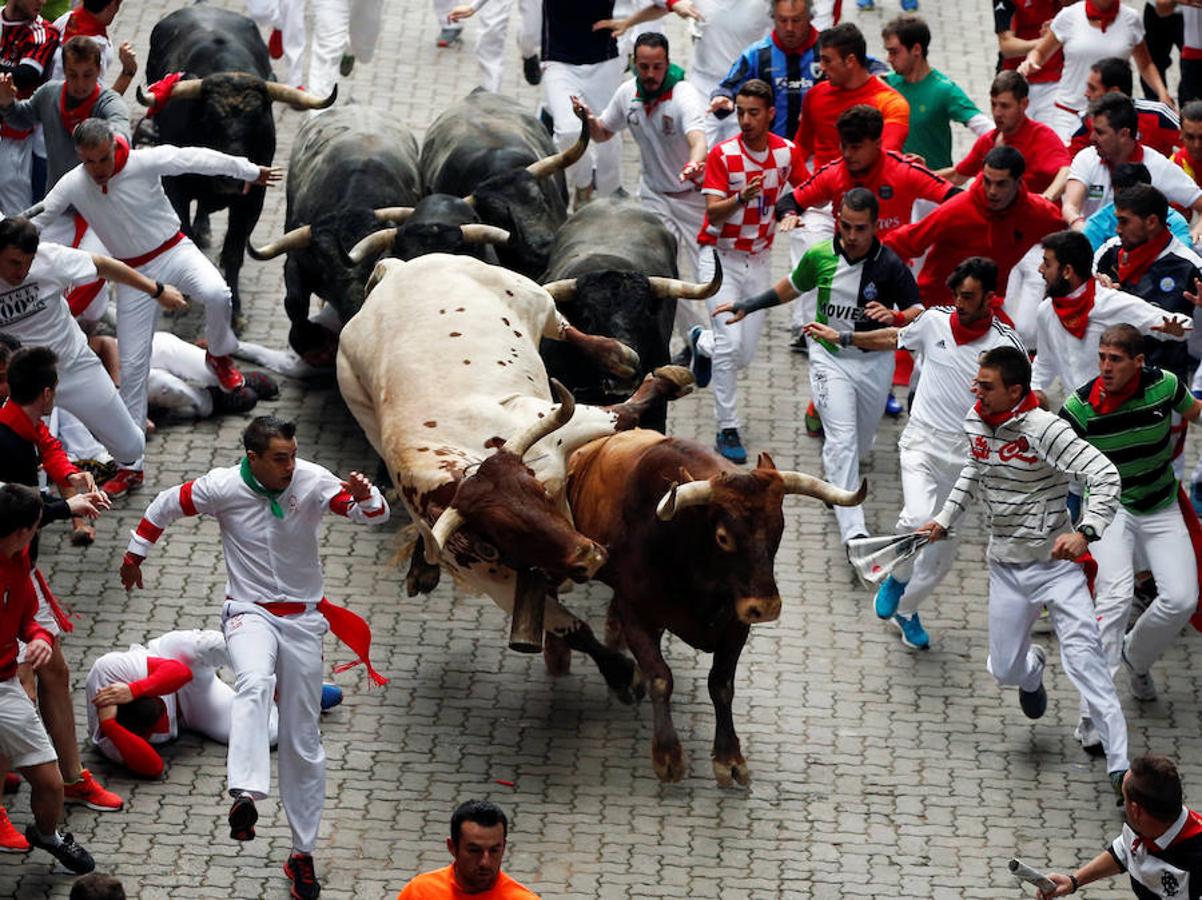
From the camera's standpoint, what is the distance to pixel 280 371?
15945 millimetres

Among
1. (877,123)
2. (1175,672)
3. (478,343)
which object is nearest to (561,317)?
(478,343)

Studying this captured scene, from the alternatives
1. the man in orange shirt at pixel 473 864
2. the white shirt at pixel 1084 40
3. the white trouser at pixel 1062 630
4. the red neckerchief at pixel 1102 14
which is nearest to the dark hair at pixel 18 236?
the man in orange shirt at pixel 473 864

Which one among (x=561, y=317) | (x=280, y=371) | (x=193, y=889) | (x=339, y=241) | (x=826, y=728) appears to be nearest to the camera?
(x=193, y=889)

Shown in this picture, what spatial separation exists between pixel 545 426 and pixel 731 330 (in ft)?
10.8

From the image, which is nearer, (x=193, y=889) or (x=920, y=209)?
(x=193, y=889)

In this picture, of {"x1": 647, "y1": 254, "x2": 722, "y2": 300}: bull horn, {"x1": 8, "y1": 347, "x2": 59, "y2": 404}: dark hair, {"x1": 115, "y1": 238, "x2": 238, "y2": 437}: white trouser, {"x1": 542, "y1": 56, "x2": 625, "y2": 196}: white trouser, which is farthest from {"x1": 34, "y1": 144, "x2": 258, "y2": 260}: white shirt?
{"x1": 542, "y1": 56, "x2": 625, "y2": 196}: white trouser

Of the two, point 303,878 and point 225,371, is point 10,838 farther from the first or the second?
point 225,371

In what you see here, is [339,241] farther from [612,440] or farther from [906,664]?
[906,664]

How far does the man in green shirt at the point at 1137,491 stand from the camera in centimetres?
1190

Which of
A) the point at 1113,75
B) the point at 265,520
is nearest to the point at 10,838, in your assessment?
the point at 265,520

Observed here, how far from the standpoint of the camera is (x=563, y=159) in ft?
51.0

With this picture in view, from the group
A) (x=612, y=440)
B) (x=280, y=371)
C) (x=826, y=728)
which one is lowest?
(x=280, y=371)

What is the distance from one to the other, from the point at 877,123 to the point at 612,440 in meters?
3.17

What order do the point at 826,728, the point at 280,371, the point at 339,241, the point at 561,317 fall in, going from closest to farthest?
1. the point at 826,728
2. the point at 561,317
3. the point at 339,241
4. the point at 280,371
